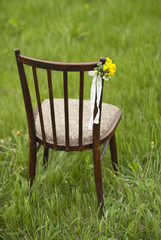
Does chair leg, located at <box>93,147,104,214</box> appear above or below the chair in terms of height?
below

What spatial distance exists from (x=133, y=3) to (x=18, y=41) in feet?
7.02

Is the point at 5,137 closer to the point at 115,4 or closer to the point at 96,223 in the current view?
the point at 96,223

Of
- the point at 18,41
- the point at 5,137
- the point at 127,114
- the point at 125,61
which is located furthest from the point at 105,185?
the point at 18,41

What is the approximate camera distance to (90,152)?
7.84 feet

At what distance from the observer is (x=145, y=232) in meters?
1.77

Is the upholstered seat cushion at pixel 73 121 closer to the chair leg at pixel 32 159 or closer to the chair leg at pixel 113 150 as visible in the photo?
the chair leg at pixel 32 159

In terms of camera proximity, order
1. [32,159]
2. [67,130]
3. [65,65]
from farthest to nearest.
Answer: [32,159] < [67,130] < [65,65]

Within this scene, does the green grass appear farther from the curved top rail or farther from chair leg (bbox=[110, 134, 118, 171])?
the curved top rail

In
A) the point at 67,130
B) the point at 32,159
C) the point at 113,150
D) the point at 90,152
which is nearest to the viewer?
the point at 67,130

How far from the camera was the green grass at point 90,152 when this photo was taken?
1808mm

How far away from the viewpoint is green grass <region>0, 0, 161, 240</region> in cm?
181

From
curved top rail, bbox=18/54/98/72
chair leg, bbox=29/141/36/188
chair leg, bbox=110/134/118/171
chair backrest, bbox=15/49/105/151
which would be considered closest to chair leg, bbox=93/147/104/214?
chair backrest, bbox=15/49/105/151

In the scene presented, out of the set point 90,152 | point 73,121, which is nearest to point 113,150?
point 90,152

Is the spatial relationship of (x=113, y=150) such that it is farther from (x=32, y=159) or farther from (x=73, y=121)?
(x=32, y=159)
